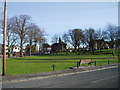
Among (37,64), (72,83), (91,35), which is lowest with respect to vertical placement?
(37,64)

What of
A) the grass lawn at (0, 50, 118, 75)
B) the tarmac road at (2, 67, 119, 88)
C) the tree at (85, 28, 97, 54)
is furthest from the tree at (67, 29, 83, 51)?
the tarmac road at (2, 67, 119, 88)

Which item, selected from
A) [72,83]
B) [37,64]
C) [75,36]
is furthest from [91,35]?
[72,83]

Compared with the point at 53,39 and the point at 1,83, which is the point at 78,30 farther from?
the point at 1,83

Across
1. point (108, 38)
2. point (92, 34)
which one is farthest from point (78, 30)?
point (108, 38)

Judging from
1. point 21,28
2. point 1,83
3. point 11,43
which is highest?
point 21,28

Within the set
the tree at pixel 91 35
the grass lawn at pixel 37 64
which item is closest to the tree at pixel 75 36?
the tree at pixel 91 35

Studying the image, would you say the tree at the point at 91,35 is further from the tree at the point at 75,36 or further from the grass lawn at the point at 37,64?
the grass lawn at the point at 37,64

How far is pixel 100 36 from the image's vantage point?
8431cm

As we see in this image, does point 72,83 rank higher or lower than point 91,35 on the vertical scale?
lower

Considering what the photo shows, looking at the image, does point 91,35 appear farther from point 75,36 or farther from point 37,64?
point 37,64

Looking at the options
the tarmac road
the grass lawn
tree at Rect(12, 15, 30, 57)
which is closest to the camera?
the tarmac road

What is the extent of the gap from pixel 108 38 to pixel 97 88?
75.6 meters

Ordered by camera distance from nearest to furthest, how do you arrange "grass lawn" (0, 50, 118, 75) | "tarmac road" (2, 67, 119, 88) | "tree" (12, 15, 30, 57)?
1. "tarmac road" (2, 67, 119, 88)
2. "grass lawn" (0, 50, 118, 75)
3. "tree" (12, 15, 30, 57)

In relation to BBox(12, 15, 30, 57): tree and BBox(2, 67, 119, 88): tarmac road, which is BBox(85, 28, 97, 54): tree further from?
BBox(2, 67, 119, 88): tarmac road
